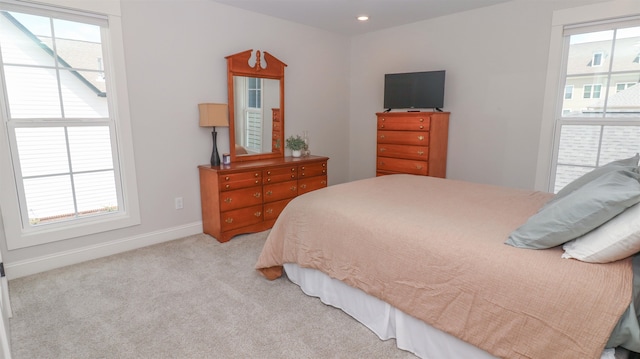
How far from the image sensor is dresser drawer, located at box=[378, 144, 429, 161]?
3.88 meters

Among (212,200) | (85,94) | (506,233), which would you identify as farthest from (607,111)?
(85,94)

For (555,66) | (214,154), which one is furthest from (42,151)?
(555,66)

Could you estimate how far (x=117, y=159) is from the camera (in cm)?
313

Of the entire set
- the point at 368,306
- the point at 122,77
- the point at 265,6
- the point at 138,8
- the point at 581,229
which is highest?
the point at 265,6

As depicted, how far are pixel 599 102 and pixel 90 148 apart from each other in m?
4.61

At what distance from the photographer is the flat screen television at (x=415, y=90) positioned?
3.94 meters

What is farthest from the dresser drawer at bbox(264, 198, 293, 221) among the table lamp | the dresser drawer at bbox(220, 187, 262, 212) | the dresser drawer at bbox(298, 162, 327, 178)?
the table lamp

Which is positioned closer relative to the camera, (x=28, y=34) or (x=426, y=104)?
(x=28, y=34)

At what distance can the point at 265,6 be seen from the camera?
3641 millimetres

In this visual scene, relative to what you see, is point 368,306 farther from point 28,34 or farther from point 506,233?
point 28,34

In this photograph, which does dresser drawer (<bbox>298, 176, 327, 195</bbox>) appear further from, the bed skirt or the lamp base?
the bed skirt

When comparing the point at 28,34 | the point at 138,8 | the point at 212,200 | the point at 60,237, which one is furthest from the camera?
the point at 212,200

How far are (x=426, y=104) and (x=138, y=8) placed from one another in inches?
122

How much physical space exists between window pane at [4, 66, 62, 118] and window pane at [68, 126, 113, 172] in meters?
0.22
